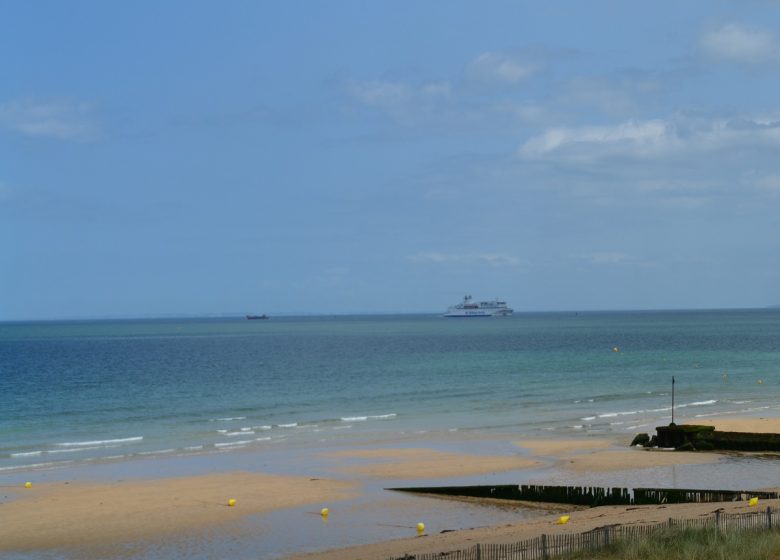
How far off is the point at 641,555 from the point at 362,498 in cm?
1443

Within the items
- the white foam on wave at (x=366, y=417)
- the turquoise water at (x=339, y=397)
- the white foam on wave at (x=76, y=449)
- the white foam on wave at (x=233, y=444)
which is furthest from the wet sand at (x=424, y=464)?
the white foam on wave at (x=366, y=417)

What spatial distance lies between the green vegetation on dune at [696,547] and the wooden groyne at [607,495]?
8.45 meters

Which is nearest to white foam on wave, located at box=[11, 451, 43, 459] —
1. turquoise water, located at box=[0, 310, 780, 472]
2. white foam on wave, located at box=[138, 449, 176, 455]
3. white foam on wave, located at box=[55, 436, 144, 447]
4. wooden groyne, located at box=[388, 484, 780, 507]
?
turquoise water, located at box=[0, 310, 780, 472]

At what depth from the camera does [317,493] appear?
34.5 m

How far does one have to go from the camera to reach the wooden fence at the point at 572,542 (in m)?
22.1

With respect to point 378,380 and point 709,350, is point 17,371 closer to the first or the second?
point 378,380

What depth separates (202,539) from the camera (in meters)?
27.7

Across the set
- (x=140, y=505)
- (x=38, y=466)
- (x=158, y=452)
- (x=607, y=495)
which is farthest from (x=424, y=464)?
(x=38, y=466)

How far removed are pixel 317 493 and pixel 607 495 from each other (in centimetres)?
1010

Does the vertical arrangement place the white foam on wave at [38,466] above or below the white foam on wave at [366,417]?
below

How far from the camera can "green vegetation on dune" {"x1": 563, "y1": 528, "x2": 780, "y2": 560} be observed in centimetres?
2023

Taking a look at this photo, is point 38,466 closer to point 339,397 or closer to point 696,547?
point 696,547

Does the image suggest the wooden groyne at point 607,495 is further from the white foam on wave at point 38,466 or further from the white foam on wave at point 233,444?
the white foam on wave at point 38,466

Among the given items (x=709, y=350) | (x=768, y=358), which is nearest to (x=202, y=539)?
(x=768, y=358)
